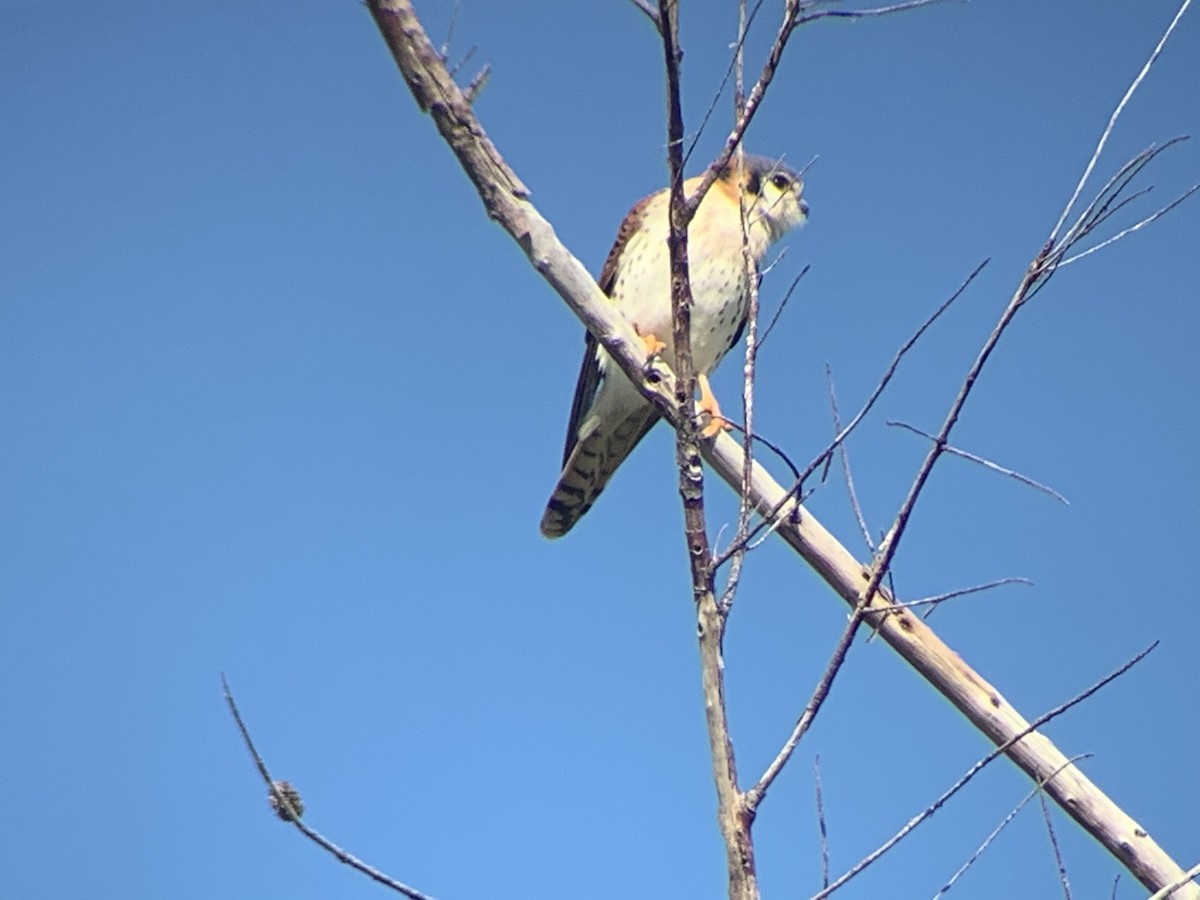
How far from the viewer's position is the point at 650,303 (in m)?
3.32

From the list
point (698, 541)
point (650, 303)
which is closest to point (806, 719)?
point (698, 541)

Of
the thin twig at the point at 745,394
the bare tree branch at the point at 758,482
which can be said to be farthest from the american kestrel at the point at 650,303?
the thin twig at the point at 745,394

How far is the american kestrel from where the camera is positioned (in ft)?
11.0

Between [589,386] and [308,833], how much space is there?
227 centimetres

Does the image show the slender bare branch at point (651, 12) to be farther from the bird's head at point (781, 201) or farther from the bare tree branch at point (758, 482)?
the bird's head at point (781, 201)

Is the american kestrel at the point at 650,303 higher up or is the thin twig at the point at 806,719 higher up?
the american kestrel at the point at 650,303

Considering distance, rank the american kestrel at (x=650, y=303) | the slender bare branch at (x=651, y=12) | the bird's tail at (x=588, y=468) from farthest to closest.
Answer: the bird's tail at (x=588, y=468), the american kestrel at (x=650, y=303), the slender bare branch at (x=651, y=12)

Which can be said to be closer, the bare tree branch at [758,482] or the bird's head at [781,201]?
the bare tree branch at [758,482]

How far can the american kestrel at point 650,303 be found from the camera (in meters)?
3.35

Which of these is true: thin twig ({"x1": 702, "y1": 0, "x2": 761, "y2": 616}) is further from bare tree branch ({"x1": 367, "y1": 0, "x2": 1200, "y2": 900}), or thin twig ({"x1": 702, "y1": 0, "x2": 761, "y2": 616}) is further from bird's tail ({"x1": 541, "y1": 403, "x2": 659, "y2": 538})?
bird's tail ({"x1": 541, "y1": 403, "x2": 659, "y2": 538})

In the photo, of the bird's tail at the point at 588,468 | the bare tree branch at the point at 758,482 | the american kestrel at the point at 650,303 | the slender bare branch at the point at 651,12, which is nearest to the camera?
the slender bare branch at the point at 651,12

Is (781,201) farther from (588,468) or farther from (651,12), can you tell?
(651,12)

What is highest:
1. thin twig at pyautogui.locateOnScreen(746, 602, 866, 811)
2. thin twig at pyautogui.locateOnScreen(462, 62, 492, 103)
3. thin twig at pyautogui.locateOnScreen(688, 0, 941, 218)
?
thin twig at pyautogui.locateOnScreen(462, 62, 492, 103)

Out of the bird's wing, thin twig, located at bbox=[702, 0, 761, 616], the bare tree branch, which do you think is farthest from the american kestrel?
thin twig, located at bbox=[702, 0, 761, 616]
